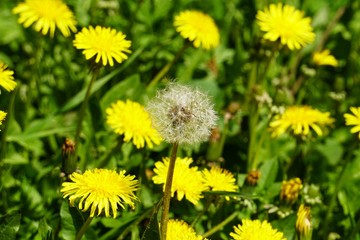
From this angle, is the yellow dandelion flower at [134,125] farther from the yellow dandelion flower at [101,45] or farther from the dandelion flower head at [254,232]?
the dandelion flower head at [254,232]

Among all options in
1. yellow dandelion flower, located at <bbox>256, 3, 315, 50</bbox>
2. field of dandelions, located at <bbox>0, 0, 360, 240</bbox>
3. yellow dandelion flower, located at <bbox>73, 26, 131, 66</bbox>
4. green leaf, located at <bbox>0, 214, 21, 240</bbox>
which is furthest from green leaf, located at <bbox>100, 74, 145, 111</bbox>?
green leaf, located at <bbox>0, 214, 21, 240</bbox>

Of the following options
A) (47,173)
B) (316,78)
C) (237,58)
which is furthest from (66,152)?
(316,78)

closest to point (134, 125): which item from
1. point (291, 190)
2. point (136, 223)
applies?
point (136, 223)

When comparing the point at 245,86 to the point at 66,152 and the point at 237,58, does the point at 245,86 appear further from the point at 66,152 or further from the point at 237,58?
the point at 66,152

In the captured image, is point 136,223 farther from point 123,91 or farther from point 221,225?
point 123,91

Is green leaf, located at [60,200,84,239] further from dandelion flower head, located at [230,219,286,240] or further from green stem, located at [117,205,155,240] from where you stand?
dandelion flower head, located at [230,219,286,240]

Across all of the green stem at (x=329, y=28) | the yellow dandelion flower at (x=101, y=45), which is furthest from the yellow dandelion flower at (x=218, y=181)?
the green stem at (x=329, y=28)
